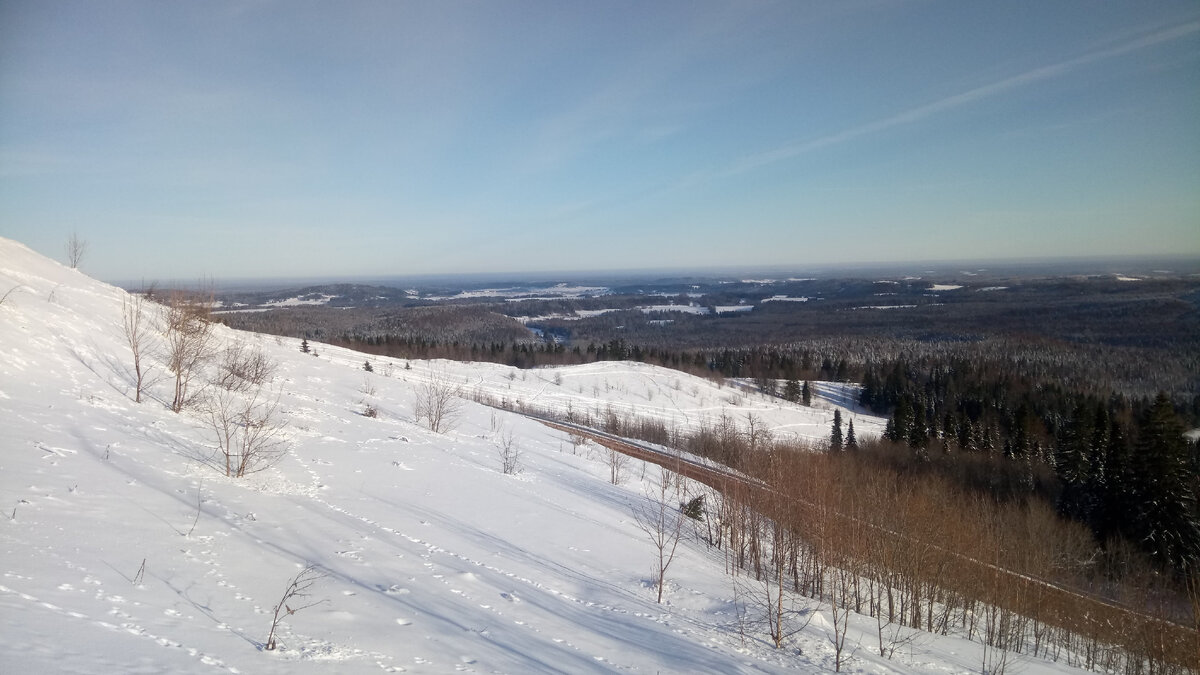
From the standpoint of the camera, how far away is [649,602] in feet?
34.0

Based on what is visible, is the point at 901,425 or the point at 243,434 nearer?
the point at 243,434

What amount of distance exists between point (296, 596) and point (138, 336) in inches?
643

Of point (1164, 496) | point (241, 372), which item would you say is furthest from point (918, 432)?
point (241, 372)

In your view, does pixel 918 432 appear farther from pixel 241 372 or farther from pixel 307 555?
pixel 307 555

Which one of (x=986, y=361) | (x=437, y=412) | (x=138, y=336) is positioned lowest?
(x=986, y=361)

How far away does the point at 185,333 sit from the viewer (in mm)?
15461

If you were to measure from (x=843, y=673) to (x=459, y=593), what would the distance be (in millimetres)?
6236

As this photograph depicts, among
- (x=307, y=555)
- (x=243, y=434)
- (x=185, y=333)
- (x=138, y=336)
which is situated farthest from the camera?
(x=138, y=336)

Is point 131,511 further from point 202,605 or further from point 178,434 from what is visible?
point 178,434

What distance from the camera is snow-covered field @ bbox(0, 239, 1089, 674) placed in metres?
5.75

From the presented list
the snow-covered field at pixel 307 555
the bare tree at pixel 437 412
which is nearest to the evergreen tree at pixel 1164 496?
the snow-covered field at pixel 307 555

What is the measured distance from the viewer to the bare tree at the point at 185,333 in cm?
1524

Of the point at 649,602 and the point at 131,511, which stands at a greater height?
the point at 131,511

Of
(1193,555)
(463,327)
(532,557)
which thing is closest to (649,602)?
(532,557)
